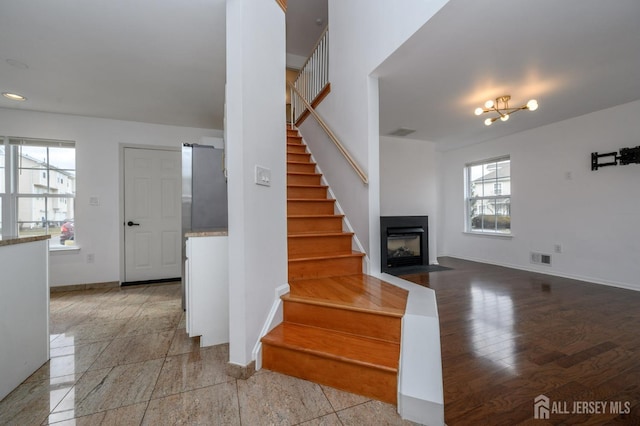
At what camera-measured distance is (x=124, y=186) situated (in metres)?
3.97

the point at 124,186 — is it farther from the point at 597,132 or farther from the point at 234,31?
the point at 597,132

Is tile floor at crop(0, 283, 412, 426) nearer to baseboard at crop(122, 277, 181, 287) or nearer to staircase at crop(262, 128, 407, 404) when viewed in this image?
staircase at crop(262, 128, 407, 404)

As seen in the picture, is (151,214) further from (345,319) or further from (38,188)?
(345,319)

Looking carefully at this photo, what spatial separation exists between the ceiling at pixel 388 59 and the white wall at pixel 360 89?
18cm

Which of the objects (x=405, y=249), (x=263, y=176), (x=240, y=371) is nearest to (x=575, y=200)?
(x=405, y=249)

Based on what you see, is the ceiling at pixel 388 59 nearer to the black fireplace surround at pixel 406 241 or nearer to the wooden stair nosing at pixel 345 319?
the black fireplace surround at pixel 406 241

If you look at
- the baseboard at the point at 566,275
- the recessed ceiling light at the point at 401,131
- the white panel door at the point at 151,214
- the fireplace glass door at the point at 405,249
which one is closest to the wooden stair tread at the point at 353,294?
Result: the fireplace glass door at the point at 405,249

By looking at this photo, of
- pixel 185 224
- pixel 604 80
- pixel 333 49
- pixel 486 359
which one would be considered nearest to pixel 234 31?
pixel 185 224

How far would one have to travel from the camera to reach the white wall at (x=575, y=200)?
3.41 m

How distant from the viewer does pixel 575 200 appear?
154 inches

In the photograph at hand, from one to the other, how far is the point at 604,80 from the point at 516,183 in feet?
6.91

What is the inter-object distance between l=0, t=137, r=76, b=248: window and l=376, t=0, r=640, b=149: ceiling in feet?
14.9

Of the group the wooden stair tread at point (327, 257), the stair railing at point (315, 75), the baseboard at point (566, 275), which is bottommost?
the baseboard at point (566, 275)

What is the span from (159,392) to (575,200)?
5487mm
